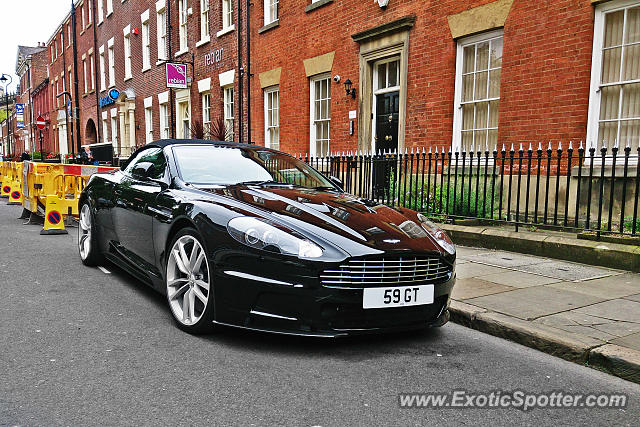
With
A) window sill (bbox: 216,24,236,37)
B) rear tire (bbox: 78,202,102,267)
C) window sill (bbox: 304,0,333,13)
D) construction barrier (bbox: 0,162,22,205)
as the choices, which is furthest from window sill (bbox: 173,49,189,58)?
rear tire (bbox: 78,202,102,267)

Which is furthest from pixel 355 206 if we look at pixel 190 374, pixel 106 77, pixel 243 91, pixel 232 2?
pixel 106 77

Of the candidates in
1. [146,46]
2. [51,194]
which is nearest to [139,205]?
[51,194]

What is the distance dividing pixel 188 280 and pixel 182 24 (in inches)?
700

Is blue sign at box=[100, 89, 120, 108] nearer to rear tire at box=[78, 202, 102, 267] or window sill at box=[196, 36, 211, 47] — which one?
window sill at box=[196, 36, 211, 47]

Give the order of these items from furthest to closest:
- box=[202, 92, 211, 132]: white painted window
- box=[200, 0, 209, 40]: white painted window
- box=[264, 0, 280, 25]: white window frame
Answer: box=[202, 92, 211, 132]: white painted window < box=[200, 0, 209, 40]: white painted window < box=[264, 0, 280, 25]: white window frame

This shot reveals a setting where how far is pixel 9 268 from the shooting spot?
18.8 ft

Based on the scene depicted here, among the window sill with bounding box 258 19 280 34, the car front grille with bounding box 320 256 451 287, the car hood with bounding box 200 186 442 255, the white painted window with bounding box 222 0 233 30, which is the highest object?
the white painted window with bounding box 222 0 233 30

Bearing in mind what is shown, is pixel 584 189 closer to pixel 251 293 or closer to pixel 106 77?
pixel 251 293

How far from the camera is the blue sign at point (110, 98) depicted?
23438 mm

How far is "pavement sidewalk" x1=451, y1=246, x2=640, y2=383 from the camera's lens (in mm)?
3324

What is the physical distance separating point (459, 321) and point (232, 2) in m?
14.6

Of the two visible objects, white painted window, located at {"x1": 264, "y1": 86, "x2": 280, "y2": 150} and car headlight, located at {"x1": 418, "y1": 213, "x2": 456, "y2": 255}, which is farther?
white painted window, located at {"x1": 264, "y1": 86, "x2": 280, "y2": 150}

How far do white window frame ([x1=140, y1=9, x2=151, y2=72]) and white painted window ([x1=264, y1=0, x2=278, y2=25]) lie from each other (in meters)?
9.17

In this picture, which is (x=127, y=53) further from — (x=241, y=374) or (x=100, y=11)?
(x=241, y=374)
